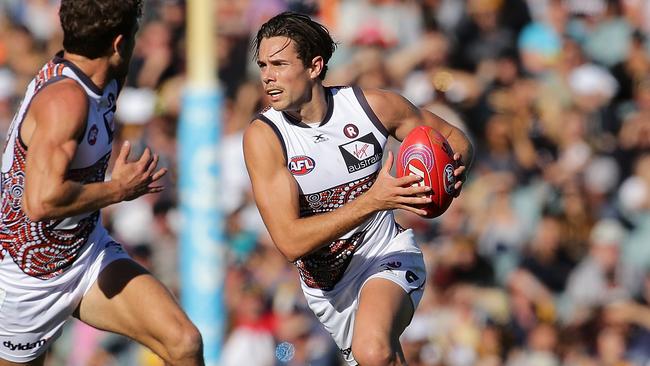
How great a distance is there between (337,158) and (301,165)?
213mm

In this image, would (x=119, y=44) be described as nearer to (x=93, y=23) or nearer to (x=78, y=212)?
(x=93, y=23)

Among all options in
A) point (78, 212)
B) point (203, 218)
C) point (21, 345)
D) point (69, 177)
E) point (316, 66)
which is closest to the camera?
point (78, 212)

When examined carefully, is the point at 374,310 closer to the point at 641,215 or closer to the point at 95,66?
the point at 95,66

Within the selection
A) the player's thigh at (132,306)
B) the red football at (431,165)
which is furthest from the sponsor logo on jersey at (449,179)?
the player's thigh at (132,306)

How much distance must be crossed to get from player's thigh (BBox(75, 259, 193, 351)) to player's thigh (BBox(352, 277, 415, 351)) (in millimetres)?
950

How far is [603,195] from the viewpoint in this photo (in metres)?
12.5

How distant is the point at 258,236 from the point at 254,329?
4.25 feet

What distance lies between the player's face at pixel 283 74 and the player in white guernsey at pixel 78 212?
722 millimetres

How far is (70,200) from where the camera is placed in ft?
20.3

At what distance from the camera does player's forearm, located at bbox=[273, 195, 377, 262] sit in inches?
251

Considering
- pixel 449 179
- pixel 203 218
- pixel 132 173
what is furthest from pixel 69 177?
pixel 203 218

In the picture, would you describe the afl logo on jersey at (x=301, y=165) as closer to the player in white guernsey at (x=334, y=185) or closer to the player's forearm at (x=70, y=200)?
the player in white guernsey at (x=334, y=185)

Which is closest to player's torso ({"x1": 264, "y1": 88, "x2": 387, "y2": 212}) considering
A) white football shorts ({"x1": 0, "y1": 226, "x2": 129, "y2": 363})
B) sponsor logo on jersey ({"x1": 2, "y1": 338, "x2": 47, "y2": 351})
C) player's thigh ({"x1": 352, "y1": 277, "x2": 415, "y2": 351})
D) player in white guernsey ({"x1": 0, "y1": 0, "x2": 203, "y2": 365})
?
player's thigh ({"x1": 352, "y1": 277, "x2": 415, "y2": 351})

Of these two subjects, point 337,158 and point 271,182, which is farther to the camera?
point 337,158
